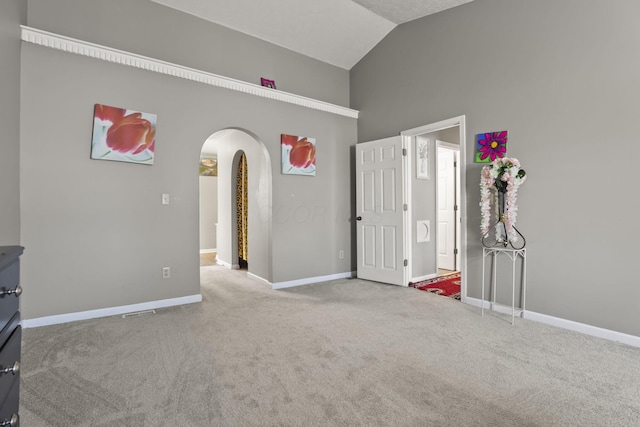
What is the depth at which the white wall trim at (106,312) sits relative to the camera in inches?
115

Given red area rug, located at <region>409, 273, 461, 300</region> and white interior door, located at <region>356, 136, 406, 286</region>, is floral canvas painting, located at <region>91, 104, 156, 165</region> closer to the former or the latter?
white interior door, located at <region>356, 136, 406, 286</region>

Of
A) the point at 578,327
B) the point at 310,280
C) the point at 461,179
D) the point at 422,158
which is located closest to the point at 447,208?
the point at 422,158

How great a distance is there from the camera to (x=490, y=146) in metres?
3.44

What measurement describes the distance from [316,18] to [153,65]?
208 centimetres

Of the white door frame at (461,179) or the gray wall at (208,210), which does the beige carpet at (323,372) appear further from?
the gray wall at (208,210)

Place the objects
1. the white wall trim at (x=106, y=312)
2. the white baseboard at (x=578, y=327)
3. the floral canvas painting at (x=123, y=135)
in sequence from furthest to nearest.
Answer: the floral canvas painting at (x=123, y=135) < the white wall trim at (x=106, y=312) < the white baseboard at (x=578, y=327)

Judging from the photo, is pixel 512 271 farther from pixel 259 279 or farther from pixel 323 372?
pixel 259 279

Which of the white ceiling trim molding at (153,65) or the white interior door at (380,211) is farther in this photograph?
the white interior door at (380,211)

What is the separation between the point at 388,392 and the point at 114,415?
1.49 meters

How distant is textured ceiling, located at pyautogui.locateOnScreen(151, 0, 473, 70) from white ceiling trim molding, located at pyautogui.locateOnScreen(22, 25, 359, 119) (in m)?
0.73

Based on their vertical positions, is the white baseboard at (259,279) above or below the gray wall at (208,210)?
below

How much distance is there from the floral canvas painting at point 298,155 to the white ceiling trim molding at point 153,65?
1.70ft

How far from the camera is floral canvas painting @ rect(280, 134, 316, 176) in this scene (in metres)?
4.41

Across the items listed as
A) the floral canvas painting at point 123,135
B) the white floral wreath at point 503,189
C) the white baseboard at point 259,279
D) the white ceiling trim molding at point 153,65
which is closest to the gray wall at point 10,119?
the white ceiling trim molding at point 153,65
